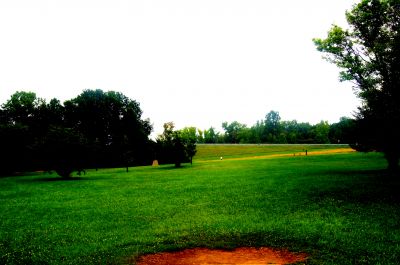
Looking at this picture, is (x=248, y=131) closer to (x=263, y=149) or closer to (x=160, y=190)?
(x=263, y=149)

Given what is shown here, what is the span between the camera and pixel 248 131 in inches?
6147

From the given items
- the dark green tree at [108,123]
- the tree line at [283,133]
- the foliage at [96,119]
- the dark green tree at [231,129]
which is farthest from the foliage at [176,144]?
the dark green tree at [231,129]

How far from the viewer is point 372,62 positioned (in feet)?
93.8

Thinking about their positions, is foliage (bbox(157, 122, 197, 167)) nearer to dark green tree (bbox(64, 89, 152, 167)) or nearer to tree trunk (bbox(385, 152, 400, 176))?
dark green tree (bbox(64, 89, 152, 167))

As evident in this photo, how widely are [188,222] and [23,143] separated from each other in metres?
51.8

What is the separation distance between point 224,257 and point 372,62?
25.0 m

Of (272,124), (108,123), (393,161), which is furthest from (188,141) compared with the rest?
(272,124)

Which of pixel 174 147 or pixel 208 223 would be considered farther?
pixel 174 147

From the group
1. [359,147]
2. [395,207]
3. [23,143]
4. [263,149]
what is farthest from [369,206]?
[263,149]

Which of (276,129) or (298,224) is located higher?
(276,129)

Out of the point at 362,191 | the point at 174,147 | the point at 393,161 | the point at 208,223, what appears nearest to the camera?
the point at 208,223

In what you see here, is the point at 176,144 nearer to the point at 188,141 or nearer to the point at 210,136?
the point at 188,141

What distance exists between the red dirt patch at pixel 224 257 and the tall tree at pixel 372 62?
1287 centimetres

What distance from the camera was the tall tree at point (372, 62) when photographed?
1997 centimetres
